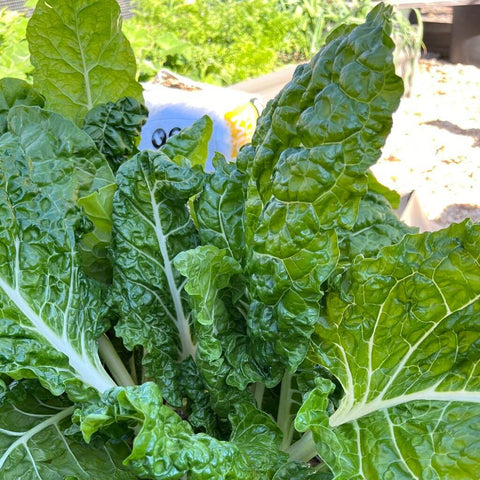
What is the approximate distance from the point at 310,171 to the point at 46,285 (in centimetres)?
47

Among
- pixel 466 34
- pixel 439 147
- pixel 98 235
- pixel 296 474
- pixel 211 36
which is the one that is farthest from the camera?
pixel 466 34

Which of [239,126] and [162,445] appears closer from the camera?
[162,445]

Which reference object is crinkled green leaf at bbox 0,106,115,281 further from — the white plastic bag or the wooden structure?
the wooden structure

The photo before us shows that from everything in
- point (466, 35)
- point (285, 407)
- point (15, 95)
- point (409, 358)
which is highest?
point (15, 95)

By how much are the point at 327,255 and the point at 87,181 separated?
526mm

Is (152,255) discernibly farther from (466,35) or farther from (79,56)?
(466,35)

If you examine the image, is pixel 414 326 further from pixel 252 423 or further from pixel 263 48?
pixel 263 48

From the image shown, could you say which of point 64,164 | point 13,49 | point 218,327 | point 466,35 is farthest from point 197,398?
point 466,35

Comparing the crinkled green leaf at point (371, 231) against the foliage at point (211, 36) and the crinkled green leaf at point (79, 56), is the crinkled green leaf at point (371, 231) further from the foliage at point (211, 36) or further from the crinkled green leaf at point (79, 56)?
the foliage at point (211, 36)

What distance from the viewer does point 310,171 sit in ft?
2.66

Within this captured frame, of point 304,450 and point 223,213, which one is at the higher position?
point 223,213

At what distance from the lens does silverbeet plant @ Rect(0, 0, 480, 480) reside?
0.81 meters

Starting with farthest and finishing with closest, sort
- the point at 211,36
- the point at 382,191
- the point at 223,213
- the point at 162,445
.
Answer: the point at 211,36 < the point at 382,191 < the point at 223,213 < the point at 162,445

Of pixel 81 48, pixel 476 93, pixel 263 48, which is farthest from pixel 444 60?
pixel 81 48
